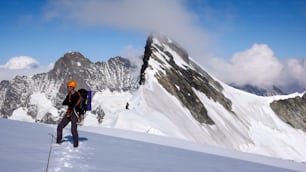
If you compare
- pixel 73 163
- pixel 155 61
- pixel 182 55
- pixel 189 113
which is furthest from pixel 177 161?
pixel 182 55

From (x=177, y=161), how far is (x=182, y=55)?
146192 millimetres

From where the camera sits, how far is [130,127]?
58781 mm

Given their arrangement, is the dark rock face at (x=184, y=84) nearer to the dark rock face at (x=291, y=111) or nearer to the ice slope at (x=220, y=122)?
the ice slope at (x=220, y=122)

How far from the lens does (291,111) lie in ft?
536

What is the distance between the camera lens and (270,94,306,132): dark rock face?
521 feet

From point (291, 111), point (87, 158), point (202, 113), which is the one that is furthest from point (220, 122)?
point (87, 158)

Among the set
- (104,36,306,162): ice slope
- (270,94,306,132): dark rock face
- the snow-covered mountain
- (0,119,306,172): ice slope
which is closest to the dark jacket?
(0,119,306,172): ice slope

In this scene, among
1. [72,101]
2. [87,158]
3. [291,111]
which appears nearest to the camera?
[87,158]

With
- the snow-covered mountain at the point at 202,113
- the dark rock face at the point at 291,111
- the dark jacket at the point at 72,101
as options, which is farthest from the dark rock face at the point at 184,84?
the dark jacket at the point at 72,101

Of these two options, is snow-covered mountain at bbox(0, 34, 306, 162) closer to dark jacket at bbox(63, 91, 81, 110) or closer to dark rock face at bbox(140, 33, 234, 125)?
dark rock face at bbox(140, 33, 234, 125)

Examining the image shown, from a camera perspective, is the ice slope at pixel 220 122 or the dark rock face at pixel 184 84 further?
the dark rock face at pixel 184 84

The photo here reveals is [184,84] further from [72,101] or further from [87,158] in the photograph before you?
[87,158]

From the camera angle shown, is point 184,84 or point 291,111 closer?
point 184,84

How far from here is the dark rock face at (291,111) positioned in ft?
521
